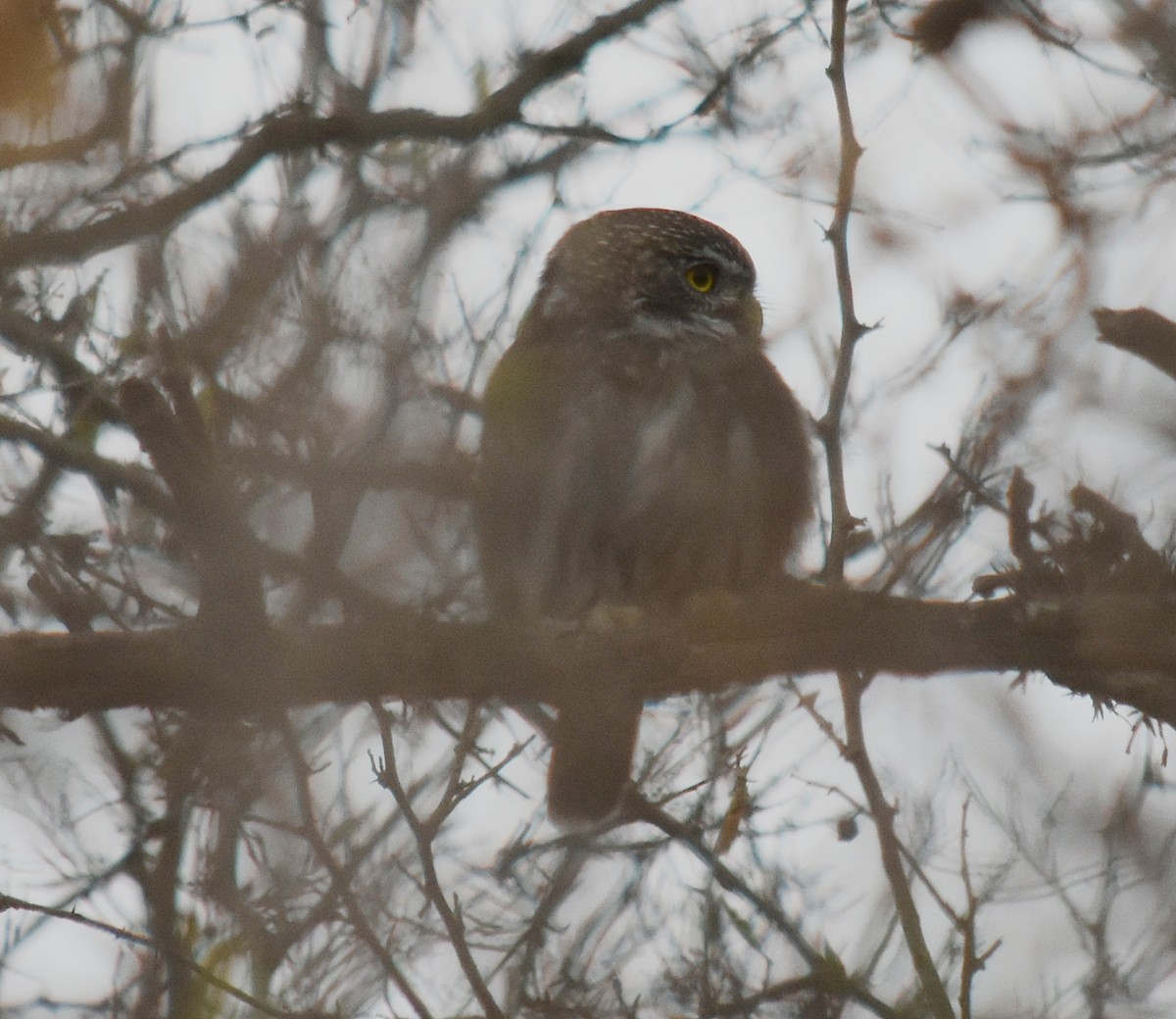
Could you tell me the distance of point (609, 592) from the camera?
15.5ft

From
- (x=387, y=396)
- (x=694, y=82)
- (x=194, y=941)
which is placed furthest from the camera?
(x=694, y=82)

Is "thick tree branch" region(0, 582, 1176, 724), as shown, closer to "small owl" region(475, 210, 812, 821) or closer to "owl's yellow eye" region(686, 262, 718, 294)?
"small owl" region(475, 210, 812, 821)

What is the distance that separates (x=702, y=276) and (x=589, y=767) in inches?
65.4

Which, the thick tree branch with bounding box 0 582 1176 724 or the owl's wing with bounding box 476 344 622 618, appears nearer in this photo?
the thick tree branch with bounding box 0 582 1176 724

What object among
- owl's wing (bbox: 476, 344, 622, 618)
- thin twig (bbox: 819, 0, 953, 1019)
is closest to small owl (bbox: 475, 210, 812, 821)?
owl's wing (bbox: 476, 344, 622, 618)

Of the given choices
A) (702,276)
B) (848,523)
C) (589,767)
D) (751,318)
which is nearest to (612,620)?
(848,523)

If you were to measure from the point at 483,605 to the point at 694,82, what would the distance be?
213cm

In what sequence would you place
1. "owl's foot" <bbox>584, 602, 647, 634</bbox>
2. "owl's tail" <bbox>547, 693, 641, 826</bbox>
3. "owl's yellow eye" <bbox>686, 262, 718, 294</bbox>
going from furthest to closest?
1. "owl's yellow eye" <bbox>686, 262, 718, 294</bbox>
2. "owl's tail" <bbox>547, 693, 641, 826</bbox>
3. "owl's foot" <bbox>584, 602, 647, 634</bbox>

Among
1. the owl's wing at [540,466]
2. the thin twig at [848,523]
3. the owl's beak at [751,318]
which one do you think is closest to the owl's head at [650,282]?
the owl's beak at [751,318]

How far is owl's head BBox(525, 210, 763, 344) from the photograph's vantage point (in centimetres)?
477

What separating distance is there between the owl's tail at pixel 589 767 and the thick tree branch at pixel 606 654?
0.48m

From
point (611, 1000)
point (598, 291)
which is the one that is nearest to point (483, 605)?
point (611, 1000)

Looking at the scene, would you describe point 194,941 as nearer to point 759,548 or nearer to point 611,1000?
point 611,1000

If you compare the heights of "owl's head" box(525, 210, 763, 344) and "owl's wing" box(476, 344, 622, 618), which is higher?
"owl's head" box(525, 210, 763, 344)
